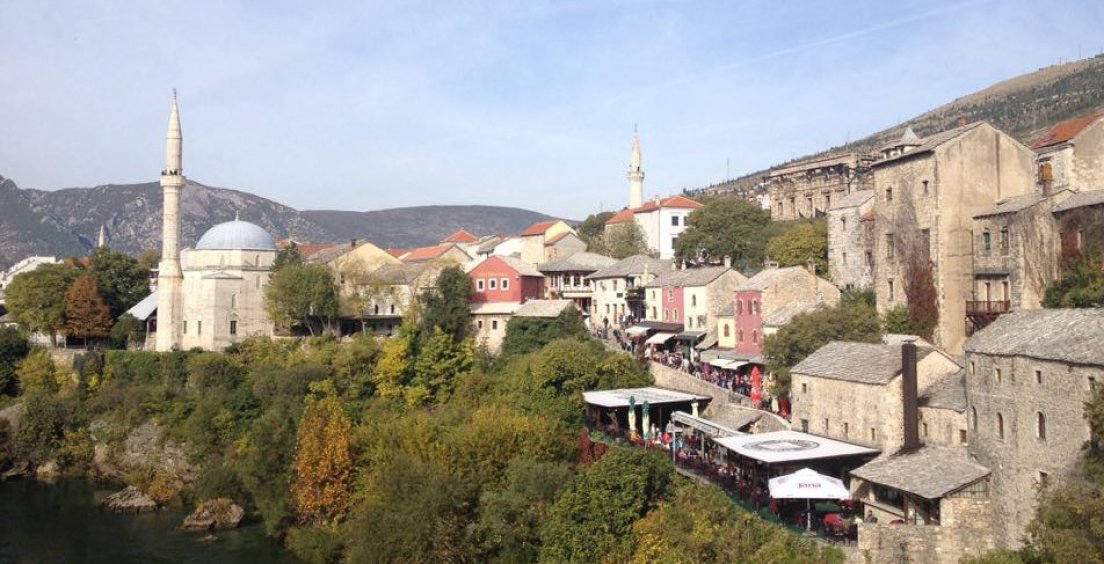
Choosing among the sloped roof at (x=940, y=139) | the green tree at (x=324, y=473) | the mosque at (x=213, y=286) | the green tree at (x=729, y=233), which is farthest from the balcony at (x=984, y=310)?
the mosque at (x=213, y=286)

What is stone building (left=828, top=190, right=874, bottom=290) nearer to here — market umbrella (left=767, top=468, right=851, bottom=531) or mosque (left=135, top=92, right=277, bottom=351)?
market umbrella (left=767, top=468, right=851, bottom=531)

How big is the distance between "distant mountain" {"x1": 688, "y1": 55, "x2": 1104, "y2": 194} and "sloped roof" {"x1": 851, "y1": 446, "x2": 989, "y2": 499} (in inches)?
2048

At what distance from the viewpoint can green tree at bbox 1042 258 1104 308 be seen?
29375mm

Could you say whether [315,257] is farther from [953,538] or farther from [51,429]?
[953,538]

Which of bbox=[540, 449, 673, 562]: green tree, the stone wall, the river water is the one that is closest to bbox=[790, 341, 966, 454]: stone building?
the stone wall

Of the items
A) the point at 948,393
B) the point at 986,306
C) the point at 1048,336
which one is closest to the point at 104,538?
the point at 948,393

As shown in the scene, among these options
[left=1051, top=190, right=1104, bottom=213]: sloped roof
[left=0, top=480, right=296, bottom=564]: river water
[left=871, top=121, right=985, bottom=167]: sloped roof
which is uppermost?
[left=871, top=121, right=985, bottom=167]: sloped roof

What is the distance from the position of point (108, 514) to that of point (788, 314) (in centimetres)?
3218

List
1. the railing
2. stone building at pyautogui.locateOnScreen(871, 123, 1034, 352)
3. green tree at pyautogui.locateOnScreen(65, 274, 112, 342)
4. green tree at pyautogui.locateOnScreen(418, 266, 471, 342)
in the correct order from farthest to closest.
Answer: green tree at pyautogui.locateOnScreen(65, 274, 112, 342) → green tree at pyautogui.locateOnScreen(418, 266, 471, 342) → stone building at pyautogui.locateOnScreen(871, 123, 1034, 352) → the railing

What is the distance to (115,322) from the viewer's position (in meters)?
69.8

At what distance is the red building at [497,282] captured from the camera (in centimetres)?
6150

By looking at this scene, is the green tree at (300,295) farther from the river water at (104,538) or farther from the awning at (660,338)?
the awning at (660,338)

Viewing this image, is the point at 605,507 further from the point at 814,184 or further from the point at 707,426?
the point at 814,184

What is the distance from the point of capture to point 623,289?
60156 millimetres
